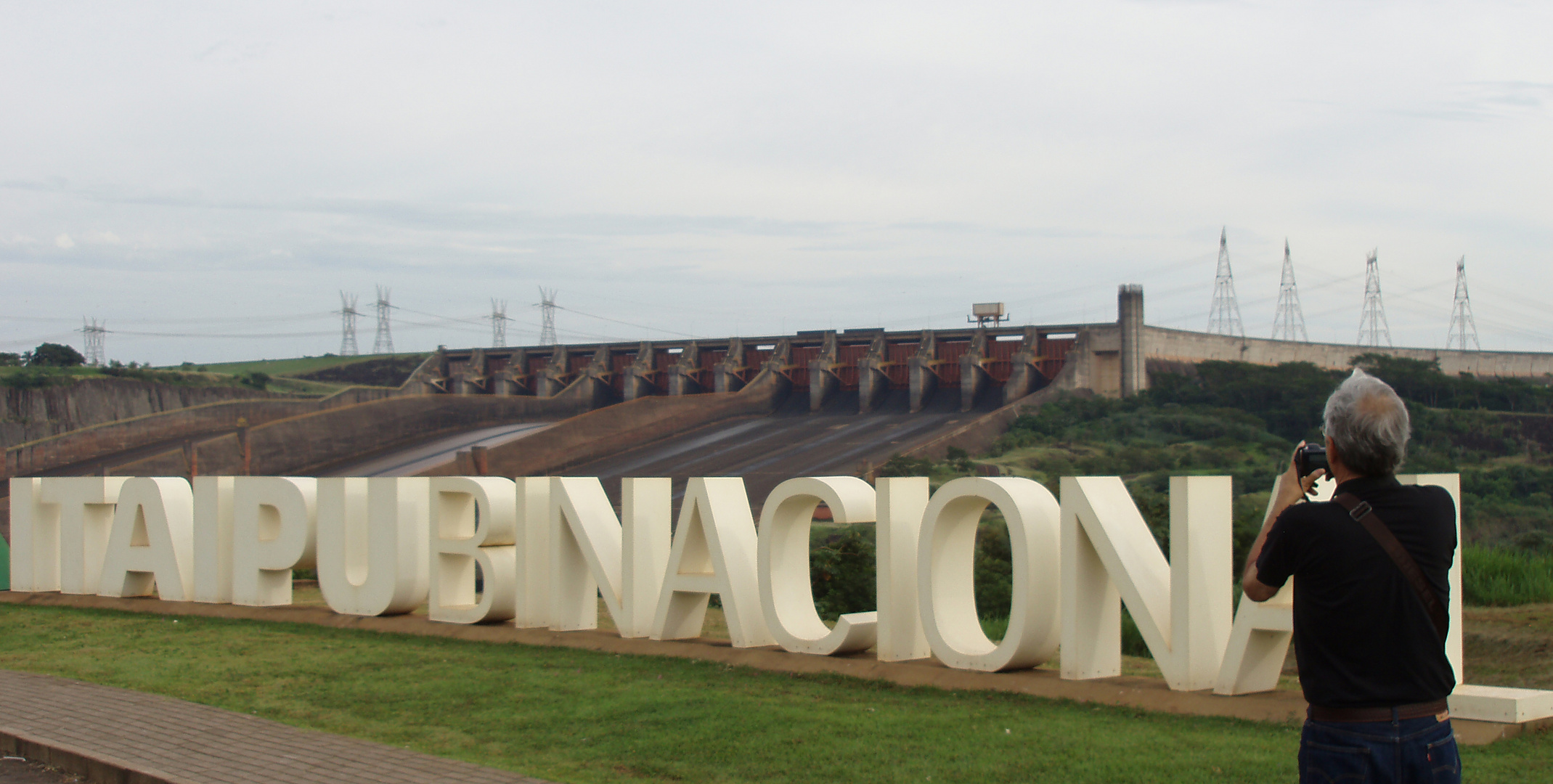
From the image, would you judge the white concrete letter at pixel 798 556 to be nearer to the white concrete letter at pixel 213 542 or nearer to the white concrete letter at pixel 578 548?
the white concrete letter at pixel 578 548

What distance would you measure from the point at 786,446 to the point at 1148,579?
39773mm

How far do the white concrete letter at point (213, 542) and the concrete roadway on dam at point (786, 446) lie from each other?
22312 mm

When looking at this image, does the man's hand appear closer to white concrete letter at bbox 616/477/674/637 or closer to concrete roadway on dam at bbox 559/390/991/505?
white concrete letter at bbox 616/477/674/637

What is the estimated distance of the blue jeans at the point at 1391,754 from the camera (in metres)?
3.98

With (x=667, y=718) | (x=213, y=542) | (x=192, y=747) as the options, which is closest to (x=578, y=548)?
(x=667, y=718)

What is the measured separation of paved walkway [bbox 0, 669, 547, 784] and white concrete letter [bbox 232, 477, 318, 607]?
→ 20.6ft

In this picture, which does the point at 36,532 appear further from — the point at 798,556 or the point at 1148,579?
the point at 1148,579

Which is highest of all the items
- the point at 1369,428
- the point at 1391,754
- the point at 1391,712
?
the point at 1369,428

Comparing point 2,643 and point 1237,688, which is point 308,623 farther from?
point 1237,688

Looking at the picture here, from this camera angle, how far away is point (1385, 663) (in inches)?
159

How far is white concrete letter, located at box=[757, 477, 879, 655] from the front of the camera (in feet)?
42.5

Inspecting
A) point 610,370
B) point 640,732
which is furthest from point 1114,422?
point 640,732

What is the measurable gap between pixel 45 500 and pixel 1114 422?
38.9 metres

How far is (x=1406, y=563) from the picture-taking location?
13.3ft
